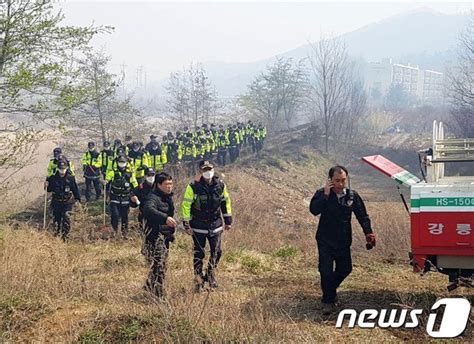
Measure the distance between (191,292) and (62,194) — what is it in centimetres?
577

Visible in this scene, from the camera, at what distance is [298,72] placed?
44438 mm

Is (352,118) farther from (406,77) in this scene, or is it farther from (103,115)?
(406,77)

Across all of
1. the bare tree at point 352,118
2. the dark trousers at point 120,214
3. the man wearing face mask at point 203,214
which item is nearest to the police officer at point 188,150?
the dark trousers at point 120,214

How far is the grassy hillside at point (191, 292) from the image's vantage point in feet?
15.6

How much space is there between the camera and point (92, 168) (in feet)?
50.6

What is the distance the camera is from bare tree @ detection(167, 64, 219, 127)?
38.4 metres

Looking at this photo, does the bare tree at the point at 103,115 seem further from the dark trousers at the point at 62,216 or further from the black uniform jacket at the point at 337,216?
the black uniform jacket at the point at 337,216

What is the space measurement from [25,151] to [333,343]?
815 cm

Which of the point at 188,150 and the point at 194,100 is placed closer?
the point at 188,150

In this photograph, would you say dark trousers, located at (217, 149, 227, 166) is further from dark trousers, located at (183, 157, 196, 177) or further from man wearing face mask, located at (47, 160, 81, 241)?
man wearing face mask, located at (47, 160, 81, 241)

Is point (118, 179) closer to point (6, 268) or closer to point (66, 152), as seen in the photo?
point (6, 268)

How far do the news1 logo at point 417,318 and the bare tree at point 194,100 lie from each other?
3272 cm

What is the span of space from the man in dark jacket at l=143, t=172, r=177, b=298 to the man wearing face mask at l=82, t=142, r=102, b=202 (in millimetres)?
9117

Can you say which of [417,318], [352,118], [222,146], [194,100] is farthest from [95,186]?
[352,118]
